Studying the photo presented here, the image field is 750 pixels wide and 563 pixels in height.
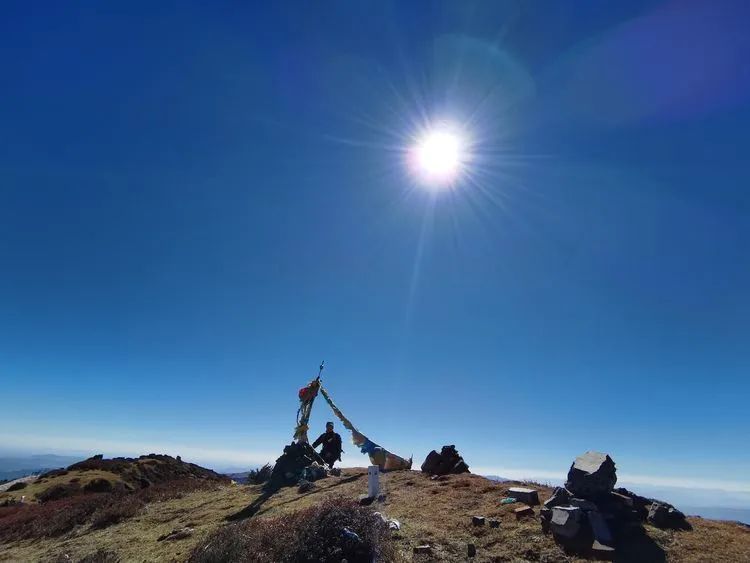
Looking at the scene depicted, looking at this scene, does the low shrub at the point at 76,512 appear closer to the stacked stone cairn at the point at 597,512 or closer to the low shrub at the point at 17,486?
the low shrub at the point at 17,486

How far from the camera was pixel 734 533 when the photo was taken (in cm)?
1145

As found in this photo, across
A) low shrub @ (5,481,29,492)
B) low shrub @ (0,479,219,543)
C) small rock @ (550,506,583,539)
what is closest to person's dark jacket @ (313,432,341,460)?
low shrub @ (0,479,219,543)

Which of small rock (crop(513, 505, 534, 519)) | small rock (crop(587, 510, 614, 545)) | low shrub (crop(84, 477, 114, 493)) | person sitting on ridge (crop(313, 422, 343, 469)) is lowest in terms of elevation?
small rock (crop(587, 510, 614, 545))

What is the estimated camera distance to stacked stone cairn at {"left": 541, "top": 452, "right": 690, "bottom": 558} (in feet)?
34.8

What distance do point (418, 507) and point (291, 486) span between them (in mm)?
8911

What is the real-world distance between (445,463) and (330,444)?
7.71m

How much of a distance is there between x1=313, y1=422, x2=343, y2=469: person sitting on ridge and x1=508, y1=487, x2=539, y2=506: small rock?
14352mm

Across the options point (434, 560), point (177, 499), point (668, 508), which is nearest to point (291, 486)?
point (177, 499)

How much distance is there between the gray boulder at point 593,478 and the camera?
12469 millimetres

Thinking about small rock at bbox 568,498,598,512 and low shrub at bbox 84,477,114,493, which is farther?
low shrub at bbox 84,477,114,493

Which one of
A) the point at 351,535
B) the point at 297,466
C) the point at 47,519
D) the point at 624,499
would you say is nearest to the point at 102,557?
the point at 351,535

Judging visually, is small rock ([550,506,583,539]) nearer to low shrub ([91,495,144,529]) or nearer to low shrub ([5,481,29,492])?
low shrub ([91,495,144,529])

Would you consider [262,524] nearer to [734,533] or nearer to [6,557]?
[6,557]

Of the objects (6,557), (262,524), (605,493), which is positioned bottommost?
(6,557)
